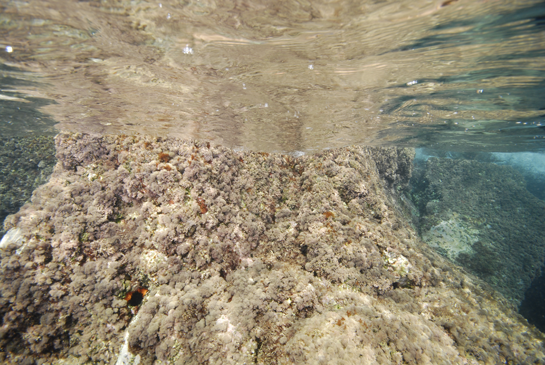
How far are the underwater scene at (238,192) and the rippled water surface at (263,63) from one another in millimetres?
53

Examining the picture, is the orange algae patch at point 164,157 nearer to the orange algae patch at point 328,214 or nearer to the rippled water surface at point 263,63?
the rippled water surface at point 263,63

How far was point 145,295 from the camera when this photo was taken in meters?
4.88

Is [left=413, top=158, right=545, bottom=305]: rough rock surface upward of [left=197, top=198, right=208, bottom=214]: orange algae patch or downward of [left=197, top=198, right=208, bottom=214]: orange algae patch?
downward

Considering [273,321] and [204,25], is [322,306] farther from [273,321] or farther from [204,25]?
[204,25]

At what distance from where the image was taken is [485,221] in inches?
560

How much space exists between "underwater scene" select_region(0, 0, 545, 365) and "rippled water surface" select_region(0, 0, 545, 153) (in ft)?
0.17

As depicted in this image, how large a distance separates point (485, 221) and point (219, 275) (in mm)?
18130

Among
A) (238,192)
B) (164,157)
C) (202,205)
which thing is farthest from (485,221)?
(164,157)

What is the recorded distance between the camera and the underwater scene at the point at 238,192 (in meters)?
4.15

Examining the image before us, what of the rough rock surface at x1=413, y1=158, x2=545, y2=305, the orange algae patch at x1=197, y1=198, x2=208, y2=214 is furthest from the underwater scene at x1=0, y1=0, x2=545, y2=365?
the rough rock surface at x1=413, y1=158, x2=545, y2=305

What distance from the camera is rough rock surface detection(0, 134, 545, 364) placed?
165 inches

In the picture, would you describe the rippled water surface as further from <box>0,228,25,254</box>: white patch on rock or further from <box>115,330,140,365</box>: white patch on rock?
<box>115,330,140,365</box>: white patch on rock

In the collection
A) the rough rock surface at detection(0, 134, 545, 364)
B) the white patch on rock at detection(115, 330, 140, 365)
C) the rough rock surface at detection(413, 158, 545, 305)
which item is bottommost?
the rough rock surface at detection(413, 158, 545, 305)

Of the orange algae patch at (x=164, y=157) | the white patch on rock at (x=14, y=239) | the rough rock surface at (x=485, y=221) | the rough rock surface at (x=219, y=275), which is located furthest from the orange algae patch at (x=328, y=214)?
the rough rock surface at (x=485, y=221)
